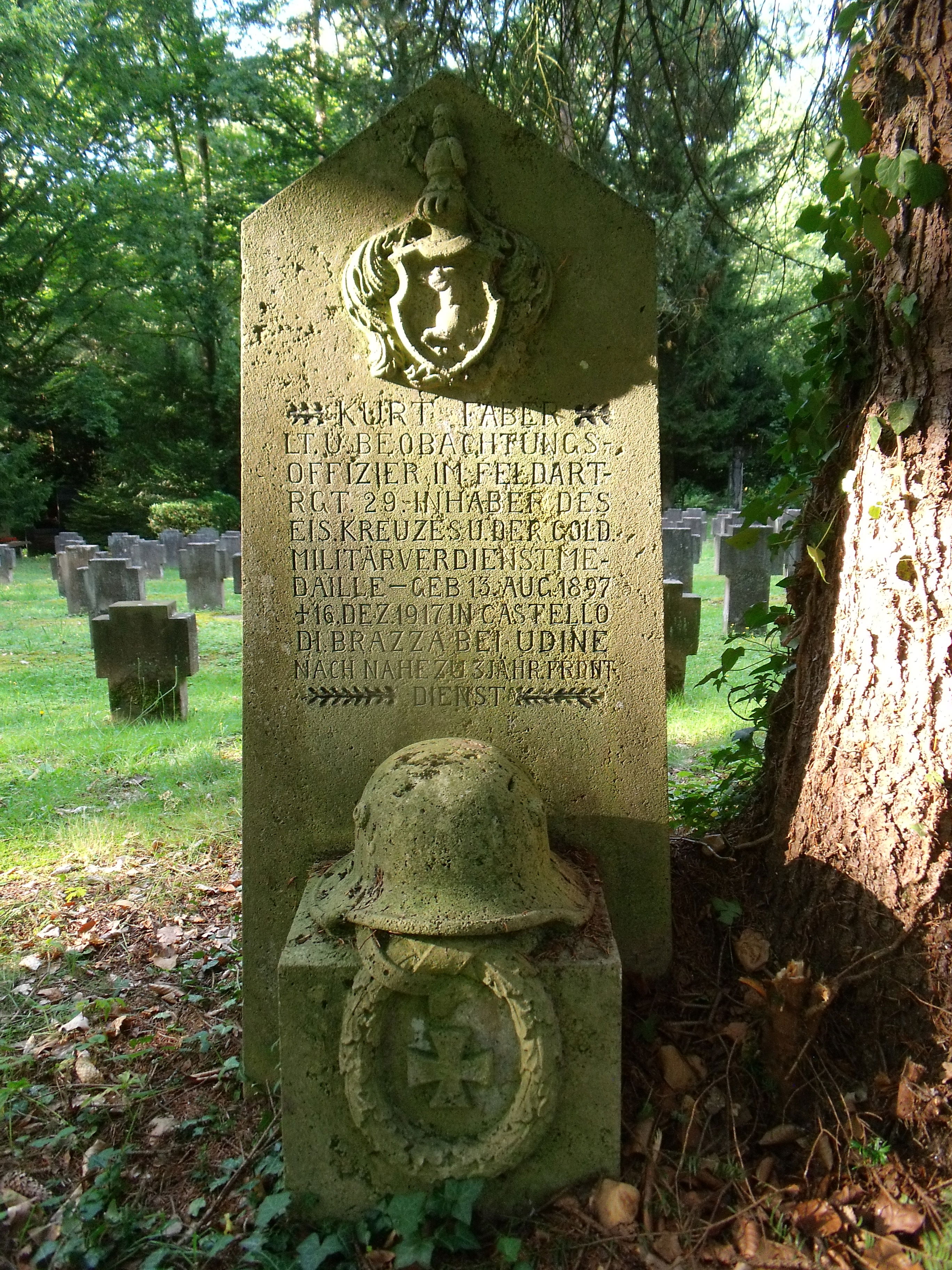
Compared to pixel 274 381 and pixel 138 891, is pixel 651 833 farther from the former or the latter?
pixel 138 891

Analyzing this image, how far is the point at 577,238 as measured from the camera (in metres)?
2.47

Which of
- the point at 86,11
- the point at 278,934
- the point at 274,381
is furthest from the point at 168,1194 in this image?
the point at 86,11

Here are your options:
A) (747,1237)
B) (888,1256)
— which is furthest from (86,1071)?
(888,1256)

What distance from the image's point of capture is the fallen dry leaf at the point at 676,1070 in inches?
90.3

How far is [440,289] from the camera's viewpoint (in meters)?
2.43

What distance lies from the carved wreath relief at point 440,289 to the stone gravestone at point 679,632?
420cm

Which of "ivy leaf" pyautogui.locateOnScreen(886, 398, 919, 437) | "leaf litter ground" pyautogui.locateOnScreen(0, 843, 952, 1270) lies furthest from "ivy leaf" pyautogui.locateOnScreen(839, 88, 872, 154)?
"leaf litter ground" pyautogui.locateOnScreen(0, 843, 952, 1270)

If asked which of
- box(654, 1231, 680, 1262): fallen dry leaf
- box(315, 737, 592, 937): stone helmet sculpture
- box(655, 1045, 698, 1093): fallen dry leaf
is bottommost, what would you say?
box(654, 1231, 680, 1262): fallen dry leaf

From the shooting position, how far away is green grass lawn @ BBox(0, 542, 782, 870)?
4191mm

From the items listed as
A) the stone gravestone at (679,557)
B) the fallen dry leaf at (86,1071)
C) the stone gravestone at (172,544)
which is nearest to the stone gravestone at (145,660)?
the fallen dry leaf at (86,1071)

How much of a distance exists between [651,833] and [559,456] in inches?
47.2

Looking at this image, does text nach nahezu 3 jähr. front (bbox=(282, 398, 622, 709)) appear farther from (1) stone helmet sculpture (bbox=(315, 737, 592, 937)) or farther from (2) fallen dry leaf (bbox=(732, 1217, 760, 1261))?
(2) fallen dry leaf (bbox=(732, 1217, 760, 1261))

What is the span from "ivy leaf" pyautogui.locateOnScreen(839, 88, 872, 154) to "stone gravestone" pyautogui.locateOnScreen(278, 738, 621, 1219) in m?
1.90

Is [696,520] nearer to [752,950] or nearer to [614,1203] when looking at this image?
[752,950]
